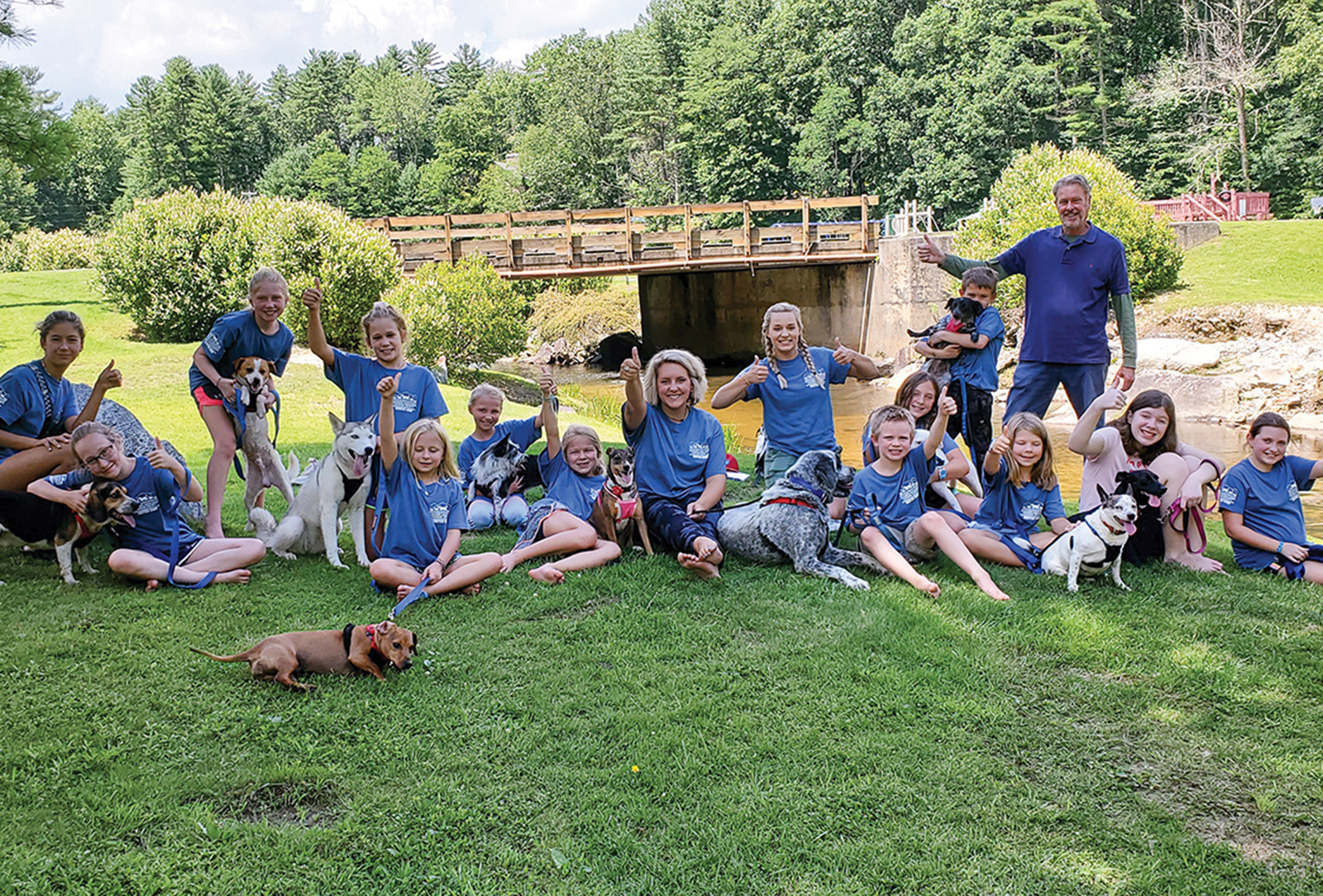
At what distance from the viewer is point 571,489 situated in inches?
232

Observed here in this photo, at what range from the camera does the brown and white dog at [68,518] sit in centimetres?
496

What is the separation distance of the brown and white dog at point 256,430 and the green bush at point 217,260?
36.4ft

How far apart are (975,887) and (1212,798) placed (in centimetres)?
104

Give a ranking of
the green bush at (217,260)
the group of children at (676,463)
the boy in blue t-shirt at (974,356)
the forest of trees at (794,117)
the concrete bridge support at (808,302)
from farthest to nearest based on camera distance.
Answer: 1. the forest of trees at (794,117)
2. the concrete bridge support at (808,302)
3. the green bush at (217,260)
4. the boy in blue t-shirt at (974,356)
5. the group of children at (676,463)

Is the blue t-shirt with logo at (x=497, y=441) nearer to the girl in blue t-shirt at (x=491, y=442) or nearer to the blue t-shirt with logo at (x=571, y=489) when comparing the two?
the girl in blue t-shirt at (x=491, y=442)

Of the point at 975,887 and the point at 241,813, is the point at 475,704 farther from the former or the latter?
the point at 975,887

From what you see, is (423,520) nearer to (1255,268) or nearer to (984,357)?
(984,357)

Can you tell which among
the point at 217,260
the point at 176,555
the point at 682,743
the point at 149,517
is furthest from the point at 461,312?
the point at 682,743

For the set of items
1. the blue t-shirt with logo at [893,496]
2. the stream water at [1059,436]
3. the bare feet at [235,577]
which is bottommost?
the stream water at [1059,436]

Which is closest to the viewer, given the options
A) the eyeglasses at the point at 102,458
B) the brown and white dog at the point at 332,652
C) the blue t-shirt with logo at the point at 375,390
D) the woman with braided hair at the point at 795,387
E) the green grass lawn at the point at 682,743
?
→ the green grass lawn at the point at 682,743

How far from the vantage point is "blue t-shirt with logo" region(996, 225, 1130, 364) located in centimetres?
571

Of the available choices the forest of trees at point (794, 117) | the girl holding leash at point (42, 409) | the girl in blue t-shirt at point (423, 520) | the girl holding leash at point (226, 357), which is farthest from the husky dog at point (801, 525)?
the forest of trees at point (794, 117)

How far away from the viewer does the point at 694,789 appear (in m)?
3.10

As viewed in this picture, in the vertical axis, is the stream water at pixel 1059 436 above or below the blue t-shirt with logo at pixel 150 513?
below
